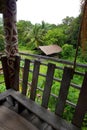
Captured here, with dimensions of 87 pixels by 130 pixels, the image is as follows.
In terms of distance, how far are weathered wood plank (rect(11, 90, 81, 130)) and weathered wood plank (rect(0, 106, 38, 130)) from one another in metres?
0.14

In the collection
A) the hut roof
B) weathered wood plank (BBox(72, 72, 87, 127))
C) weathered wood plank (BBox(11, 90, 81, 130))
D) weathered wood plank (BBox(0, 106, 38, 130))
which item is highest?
weathered wood plank (BBox(72, 72, 87, 127))

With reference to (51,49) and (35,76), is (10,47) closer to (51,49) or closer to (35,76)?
(35,76)

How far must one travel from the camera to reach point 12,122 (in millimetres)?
1500

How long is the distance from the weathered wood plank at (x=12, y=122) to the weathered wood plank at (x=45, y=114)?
14cm

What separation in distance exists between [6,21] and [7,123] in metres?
1.37

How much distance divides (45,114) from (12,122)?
1.22 feet

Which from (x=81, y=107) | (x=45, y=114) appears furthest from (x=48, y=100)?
(x=81, y=107)

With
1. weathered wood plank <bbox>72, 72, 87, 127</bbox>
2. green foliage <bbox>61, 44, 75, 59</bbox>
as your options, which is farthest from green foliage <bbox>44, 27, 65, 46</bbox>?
weathered wood plank <bbox>72, 72, 87, 127</bbox>

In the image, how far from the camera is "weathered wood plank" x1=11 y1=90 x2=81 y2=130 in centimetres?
135

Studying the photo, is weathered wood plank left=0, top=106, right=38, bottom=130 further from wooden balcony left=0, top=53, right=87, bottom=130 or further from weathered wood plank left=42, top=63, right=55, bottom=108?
weathered wood plank left=42, top=63, right=55, bottom=108

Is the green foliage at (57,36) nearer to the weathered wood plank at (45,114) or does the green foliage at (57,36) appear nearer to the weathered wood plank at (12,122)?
the weathered wood plank at (45,114)

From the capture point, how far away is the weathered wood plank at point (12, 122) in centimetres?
143

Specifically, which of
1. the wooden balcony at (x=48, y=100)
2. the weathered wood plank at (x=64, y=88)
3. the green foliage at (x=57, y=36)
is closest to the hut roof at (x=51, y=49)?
the green foliage at (x=57, y=36)

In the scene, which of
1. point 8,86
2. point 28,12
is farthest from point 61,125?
point 28,12
